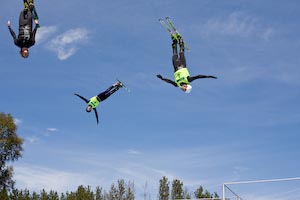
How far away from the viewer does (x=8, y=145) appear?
38.6 meters

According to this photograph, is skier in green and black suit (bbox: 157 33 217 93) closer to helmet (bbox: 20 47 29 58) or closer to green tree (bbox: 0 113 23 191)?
helmet (bbox: 20 47 29 58)

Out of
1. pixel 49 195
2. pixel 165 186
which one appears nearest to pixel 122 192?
pixel 165 186

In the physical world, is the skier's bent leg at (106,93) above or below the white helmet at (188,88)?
above

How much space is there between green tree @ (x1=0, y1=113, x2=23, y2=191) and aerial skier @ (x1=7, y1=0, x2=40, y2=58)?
2644 centimetres

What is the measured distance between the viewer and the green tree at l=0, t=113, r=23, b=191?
3788 cm

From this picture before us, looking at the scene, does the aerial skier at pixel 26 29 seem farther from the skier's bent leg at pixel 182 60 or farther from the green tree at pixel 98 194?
the green tree at pixel 98 194

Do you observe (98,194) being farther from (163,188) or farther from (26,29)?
(26,29)

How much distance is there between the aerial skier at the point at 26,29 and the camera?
13305 millimetres

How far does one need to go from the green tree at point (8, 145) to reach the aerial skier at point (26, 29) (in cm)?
2644

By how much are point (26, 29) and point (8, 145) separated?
2706 cm

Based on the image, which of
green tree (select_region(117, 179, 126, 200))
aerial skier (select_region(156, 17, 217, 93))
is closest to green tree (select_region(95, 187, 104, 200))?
green tree (select_region(117, 179, 126, 200))

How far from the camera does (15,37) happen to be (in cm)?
1355

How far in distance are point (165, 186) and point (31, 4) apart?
29.9m

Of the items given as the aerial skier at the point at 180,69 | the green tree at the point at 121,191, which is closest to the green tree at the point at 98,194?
the green tree at the point at 121,191
